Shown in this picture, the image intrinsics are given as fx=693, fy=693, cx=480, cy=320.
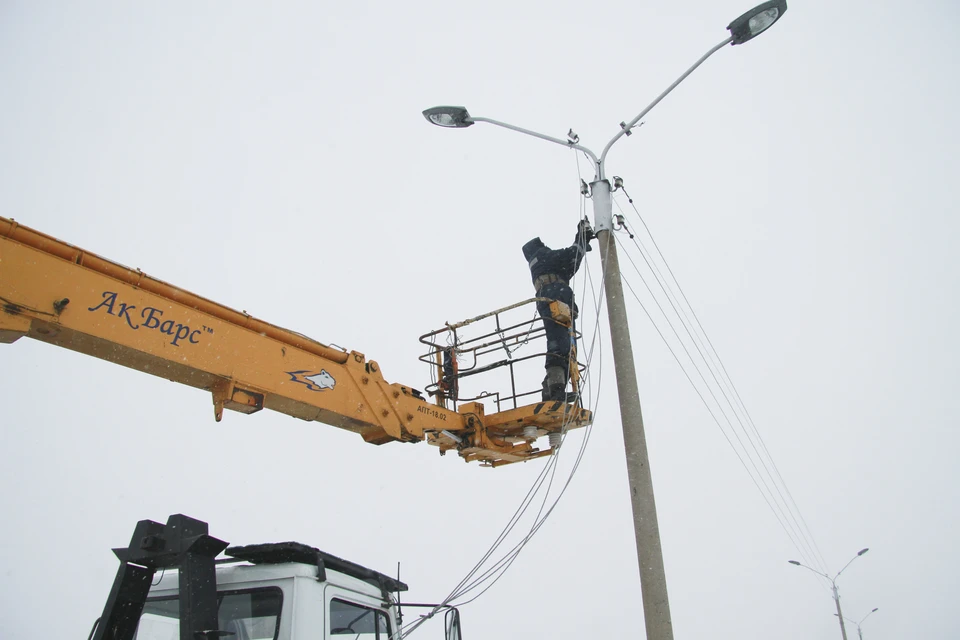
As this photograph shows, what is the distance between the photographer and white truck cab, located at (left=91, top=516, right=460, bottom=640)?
3938mm

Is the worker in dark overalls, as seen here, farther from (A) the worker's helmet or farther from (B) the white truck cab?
(B) the white truck cab

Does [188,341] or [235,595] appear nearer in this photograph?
[235,595]

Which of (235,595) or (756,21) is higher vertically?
(756,21)

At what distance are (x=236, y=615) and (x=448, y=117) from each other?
5.96 m

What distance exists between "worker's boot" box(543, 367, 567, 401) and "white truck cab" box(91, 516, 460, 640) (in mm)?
4099

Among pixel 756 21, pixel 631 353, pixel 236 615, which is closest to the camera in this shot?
pixel 236 615

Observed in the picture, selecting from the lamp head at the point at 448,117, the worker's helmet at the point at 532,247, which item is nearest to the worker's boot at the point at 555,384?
the worker's helmet at the point at 532,247

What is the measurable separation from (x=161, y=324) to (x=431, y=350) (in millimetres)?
5121

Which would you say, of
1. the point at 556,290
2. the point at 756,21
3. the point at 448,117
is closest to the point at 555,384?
the point at 556,290

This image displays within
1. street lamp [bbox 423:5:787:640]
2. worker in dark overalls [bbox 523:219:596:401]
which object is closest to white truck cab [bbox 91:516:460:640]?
street lamp [bbox 423:5:787:640]

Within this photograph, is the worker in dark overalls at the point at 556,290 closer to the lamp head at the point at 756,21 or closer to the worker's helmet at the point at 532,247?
the worker's helmet at the point at 532,247

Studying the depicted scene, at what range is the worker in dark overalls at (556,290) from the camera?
8602 mm

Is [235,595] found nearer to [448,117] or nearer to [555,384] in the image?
[555,384]

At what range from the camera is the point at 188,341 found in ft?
16.9
